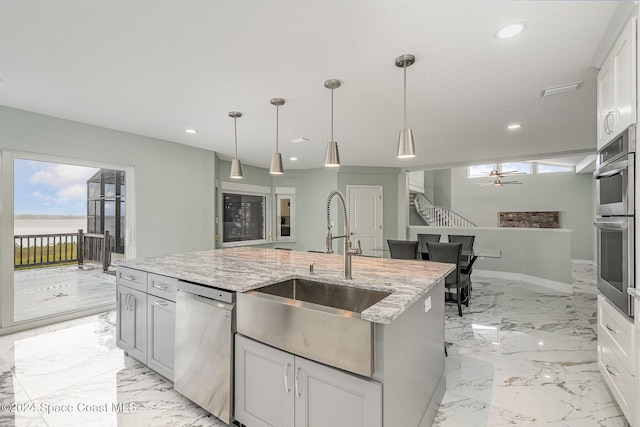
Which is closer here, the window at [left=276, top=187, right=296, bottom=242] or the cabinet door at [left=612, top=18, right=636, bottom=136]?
the cabinet door at [left=612, top=18, right=636, bottom=136]

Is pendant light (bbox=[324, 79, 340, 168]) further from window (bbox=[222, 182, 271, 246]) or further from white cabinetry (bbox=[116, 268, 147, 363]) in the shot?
window (bbox=[222, 182, 271, 246])

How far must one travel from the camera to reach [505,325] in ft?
11.1

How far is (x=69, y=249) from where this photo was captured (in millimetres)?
5199

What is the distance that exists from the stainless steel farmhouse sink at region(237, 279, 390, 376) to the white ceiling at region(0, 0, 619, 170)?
5.31 ft

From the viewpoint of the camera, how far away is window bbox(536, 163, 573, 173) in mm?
8552

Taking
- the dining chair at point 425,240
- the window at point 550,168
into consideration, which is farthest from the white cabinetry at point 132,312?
the window at point 550,168

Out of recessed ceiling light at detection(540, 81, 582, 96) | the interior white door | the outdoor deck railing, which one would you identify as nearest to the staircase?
the interior white door

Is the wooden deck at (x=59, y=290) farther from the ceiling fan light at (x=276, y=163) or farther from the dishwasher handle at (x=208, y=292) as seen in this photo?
the ceiling fan light at (x=276, y=163)

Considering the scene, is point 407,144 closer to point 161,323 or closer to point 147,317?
point 161,323

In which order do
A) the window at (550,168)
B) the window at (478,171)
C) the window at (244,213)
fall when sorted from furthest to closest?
1. the window at (478,171)
2. the window at (550,168)
3. the window at (244,213)

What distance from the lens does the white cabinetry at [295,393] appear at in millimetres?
1271

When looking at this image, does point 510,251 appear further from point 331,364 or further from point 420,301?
point 331,364

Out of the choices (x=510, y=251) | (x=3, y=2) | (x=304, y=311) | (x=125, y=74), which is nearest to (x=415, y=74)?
(x=304, y=311)

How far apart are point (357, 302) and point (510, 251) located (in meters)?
5.59
